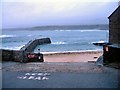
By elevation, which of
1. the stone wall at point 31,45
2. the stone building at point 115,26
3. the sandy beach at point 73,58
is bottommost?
the sandy beach at point 73,58

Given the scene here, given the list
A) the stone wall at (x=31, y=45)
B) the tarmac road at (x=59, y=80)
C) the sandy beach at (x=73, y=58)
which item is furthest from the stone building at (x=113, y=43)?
the sandy beach at (x=73, y=58)

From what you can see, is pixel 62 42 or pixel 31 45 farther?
pixel 62 42

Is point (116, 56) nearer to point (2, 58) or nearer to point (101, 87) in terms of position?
point (101, 87)

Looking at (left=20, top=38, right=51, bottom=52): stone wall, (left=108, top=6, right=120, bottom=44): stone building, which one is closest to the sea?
(left=20, top=38, right=51, bottom=52): stone wall

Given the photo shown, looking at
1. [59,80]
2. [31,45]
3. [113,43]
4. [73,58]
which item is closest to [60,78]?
[59,80]

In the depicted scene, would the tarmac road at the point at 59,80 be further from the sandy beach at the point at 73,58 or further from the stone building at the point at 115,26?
the sandy beach at the point at 73,58

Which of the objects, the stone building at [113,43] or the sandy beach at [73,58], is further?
the sandy beach at [73,58]

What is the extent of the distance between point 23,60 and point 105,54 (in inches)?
226

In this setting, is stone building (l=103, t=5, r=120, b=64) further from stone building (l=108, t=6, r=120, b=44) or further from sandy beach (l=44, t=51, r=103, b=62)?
sandy beach (l=44, t=51, r=103, b=62)

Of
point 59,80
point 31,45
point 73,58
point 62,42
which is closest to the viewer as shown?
point 59,80

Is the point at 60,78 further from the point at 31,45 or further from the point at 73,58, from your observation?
the point at 31,45

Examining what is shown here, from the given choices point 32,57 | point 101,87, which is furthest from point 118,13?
point 101,87

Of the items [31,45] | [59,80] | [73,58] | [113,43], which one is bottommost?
[73,58]

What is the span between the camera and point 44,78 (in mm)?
12570
